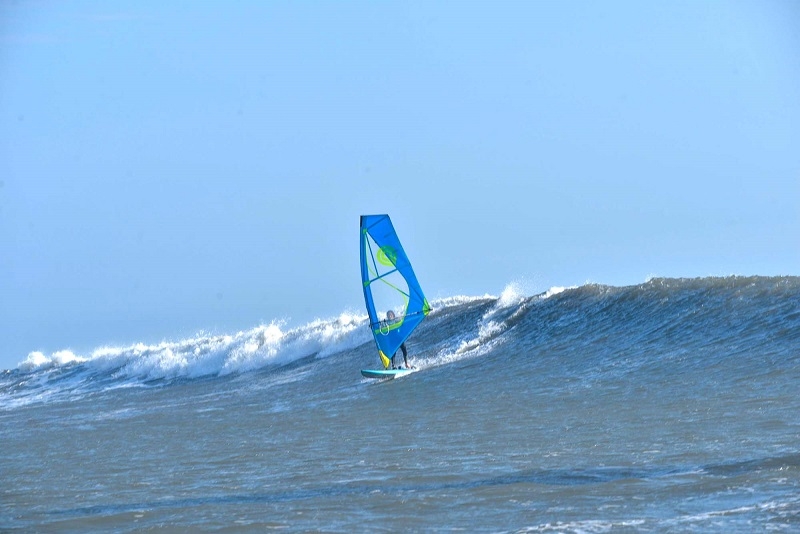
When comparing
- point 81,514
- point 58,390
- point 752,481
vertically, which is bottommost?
point 752,481

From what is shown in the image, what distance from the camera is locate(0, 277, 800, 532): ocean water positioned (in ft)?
23.9

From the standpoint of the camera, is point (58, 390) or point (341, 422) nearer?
point (341, 422)

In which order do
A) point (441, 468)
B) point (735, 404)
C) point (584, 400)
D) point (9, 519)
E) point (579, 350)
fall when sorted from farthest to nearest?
point (579, 350) → point (584, 400) → point (735, 404) → point (441, 468) → point (9, 519)

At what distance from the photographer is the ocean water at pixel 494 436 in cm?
729

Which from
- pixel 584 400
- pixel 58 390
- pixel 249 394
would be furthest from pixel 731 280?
pixel 58 390

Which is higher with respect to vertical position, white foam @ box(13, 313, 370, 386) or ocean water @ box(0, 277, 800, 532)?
white foam @ box(13, 313, 370, 386)

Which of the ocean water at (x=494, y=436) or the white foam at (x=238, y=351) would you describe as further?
the white foam at (x=238, y=351)

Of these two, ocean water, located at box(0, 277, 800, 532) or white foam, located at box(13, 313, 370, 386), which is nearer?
ocean water, located at box(0, 277, 800, 532)

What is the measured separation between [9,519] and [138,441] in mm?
4811

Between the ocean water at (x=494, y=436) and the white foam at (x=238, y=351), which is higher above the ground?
the white foam at (x=238, y=351)

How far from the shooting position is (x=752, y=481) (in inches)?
284

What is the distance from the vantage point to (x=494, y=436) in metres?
10.4

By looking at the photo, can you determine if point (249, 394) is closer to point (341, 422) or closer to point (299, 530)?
point (341, 422)

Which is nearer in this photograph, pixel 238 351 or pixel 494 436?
pixel 494 436
